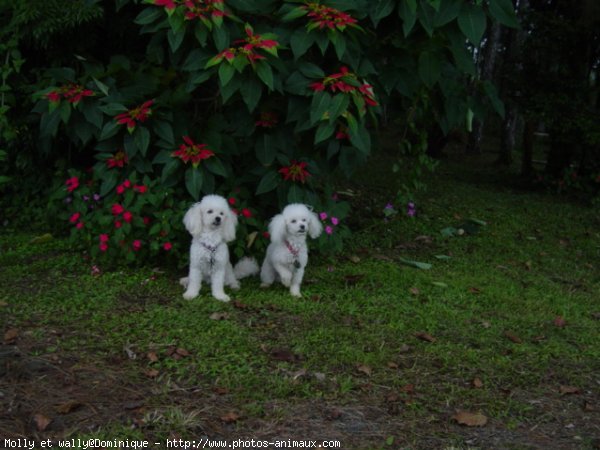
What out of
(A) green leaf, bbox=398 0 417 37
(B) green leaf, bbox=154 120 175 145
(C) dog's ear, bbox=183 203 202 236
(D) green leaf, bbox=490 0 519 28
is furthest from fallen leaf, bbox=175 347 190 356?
(D) green leaf, bbox=490 0 519 28

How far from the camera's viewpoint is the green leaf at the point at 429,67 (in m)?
4.89

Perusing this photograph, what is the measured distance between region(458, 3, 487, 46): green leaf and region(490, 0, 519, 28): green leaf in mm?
113

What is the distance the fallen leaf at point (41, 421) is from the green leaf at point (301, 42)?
2.76m

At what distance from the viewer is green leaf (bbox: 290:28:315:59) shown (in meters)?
4.56

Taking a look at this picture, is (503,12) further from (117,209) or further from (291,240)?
(117,209)

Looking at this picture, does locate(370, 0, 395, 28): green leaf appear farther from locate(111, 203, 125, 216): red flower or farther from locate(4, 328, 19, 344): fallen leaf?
locate(4, 328, 19, 344): fallen leaf

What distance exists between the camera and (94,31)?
5.98 m

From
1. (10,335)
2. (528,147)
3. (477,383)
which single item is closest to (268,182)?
(10,335)

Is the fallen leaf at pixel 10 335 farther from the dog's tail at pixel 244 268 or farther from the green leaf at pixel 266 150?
the green leaf at pixel 266 150

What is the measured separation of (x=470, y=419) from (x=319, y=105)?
2315 mm

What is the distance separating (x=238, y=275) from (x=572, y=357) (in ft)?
8.33

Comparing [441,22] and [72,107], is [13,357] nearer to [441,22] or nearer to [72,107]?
[72,107]

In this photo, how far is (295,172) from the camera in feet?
17.3

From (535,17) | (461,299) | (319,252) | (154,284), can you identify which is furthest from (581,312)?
(535,17)
